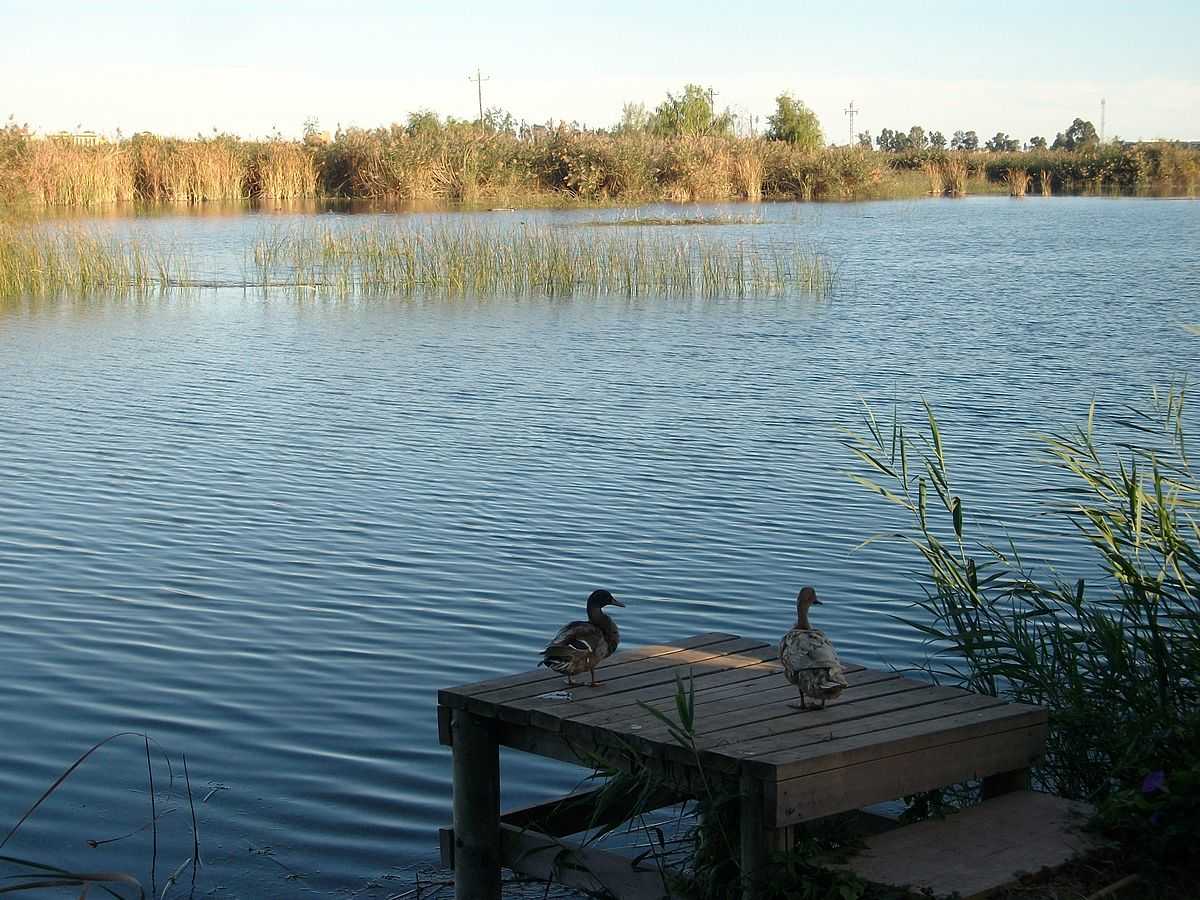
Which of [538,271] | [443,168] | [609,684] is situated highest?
[443,168]

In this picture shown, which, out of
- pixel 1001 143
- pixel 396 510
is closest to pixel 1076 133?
pixel 1001 143

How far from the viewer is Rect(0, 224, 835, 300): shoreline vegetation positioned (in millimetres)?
23344

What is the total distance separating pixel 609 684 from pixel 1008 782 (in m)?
1.21

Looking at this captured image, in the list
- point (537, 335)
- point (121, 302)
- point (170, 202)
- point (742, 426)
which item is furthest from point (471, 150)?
point (742, 426)

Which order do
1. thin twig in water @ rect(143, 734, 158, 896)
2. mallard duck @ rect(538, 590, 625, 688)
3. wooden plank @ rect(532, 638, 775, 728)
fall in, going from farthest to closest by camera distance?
thin twig in water @ rect(143, 734, 158, 896), mallard duck @ rect(538, 590, 625, 688), wooden plank @ rect(532, 638, 775, 728)

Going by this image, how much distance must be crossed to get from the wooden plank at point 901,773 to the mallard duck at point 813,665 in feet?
0.90

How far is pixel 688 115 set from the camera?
7956cm

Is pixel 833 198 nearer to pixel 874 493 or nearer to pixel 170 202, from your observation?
pixel 170 202

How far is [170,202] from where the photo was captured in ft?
142

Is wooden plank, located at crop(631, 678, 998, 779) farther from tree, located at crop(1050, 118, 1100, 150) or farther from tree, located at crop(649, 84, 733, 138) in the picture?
tree, located at crop(1050, 118, 1100, 150)

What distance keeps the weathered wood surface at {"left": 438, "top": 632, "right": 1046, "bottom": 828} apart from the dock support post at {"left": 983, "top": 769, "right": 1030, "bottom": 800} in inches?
3.2

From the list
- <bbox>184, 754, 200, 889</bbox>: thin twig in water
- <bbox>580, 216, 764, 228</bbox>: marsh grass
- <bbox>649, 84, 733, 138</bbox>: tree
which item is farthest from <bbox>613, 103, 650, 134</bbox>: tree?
<bbox>184, 754, 200, 889</bbox>: thin twig in water

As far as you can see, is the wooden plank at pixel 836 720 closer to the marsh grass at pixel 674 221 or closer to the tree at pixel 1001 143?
the marsh grass at pixel 674 221

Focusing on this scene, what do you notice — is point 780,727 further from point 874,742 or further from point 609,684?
point 609,684
